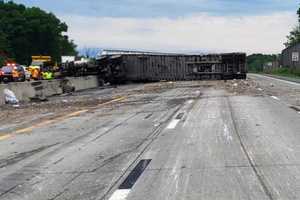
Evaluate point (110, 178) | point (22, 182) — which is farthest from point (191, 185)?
point (22, 182)

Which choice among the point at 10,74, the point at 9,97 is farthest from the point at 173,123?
the point at 10,74

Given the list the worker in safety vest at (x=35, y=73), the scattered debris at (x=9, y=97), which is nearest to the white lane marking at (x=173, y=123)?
the scattered debris at (x=9, y=97)

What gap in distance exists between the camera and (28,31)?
5187 inches

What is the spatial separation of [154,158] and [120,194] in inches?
106

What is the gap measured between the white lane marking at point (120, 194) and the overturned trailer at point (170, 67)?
42103 millimetres

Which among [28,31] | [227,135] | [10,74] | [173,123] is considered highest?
[28,31]

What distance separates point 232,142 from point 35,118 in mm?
8953

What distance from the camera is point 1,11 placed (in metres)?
133

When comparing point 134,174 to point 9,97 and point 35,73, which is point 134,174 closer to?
point 9,97

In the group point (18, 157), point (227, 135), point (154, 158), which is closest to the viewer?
point (154, 158)

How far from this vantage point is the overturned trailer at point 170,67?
165 feet

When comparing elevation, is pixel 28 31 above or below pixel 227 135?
above

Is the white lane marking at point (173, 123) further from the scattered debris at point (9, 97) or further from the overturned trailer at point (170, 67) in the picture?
the overturned trailer at point (170, 67)

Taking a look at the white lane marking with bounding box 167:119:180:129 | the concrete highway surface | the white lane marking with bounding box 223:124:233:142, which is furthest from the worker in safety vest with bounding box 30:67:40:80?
the white lane marking with bounding box 223:124:233:142
